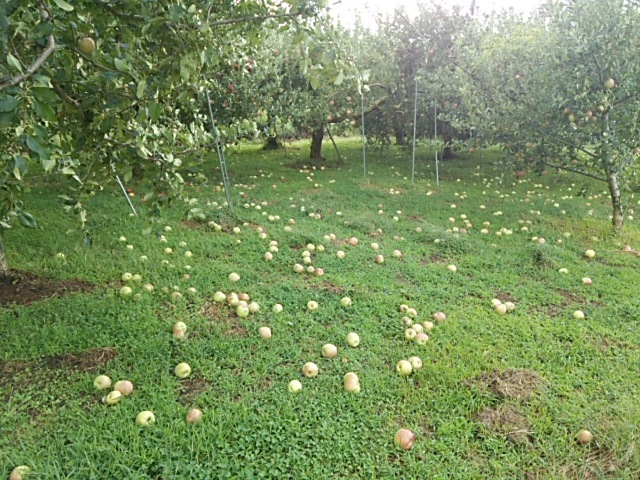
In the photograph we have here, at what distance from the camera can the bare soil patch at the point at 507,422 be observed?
2778 millimetres

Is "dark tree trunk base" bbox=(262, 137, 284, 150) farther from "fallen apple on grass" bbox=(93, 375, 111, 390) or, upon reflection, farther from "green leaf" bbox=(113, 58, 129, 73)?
"green leaf" bbox=(113, 58, 129, 73)

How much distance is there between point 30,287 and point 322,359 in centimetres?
304

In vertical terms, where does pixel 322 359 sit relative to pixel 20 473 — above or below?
below

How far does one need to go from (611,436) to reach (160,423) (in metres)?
2.81

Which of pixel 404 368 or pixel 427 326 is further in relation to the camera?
pixel 427 326

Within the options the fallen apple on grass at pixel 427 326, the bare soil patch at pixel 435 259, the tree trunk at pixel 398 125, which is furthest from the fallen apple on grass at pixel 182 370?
the tree trunk at pixel 398 125

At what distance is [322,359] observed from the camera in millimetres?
3514

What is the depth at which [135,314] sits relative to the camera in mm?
3953

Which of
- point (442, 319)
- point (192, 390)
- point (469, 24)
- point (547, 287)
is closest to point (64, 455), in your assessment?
point (192, 390)

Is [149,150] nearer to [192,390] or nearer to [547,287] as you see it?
[192,390]

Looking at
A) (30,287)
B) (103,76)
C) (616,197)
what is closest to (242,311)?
(30,287)

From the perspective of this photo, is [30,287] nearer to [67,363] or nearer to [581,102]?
[67,363]

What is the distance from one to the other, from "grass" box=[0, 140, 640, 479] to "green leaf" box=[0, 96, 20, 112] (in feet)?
5.95

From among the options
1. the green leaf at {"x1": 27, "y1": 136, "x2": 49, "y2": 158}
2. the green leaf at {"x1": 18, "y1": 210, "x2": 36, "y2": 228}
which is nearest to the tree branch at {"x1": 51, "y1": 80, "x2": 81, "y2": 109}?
the green leaf at {"x1": 18, "y1": 210, "x2": 36, "y2": 228}
